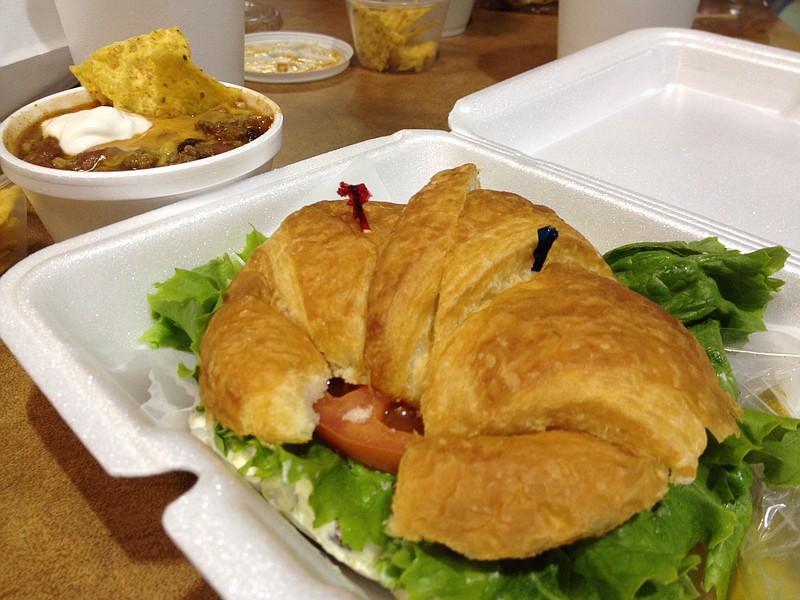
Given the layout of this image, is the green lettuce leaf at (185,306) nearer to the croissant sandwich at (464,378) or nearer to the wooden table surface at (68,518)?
the croissant sandwich at (464,378)

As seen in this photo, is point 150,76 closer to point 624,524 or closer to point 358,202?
point 358,202

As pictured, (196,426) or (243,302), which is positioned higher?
(243,302)

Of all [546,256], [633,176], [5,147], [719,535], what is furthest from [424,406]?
[633,176]

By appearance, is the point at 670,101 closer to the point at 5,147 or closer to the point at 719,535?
the point at 719,535

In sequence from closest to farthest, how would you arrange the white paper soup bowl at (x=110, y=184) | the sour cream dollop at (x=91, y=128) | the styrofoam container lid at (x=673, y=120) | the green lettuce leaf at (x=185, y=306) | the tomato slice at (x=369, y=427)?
the tomato slice at (x=369, y=427), the green lettuce leaf at (x=185, y=306), the white paper soup bowl at (x=110, y=184), the sour cream dollop at (x=91, y=128), the styrofoam container lid at (x=673, y=120)

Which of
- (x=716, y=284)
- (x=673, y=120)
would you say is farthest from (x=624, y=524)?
(x=673, y=120)

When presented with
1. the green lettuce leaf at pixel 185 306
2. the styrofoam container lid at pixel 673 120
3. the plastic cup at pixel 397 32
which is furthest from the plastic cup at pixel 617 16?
the green lettuce leaf at pixel 185 306
